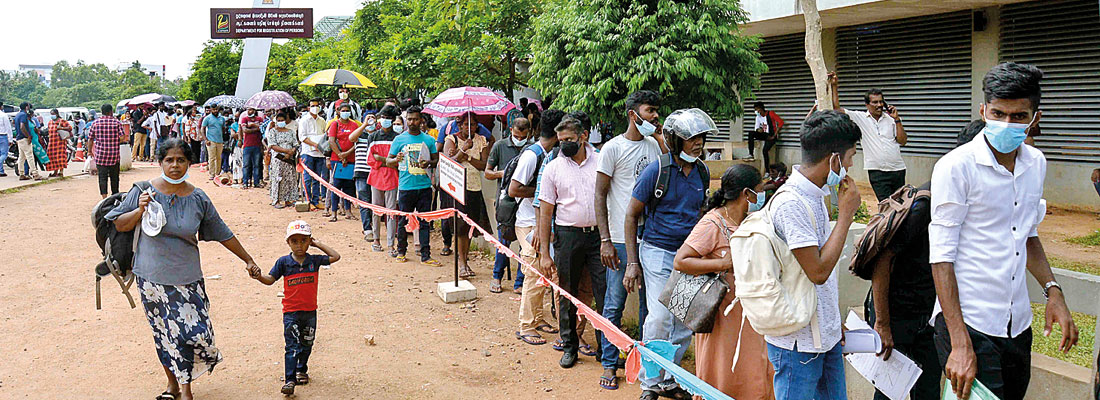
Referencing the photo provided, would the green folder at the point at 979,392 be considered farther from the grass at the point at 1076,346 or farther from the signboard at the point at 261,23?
the signboard at the point at 261,23

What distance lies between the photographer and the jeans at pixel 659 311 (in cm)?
513

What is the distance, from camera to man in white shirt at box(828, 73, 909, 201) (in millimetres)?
8734

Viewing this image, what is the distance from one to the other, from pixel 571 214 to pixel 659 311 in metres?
1.06

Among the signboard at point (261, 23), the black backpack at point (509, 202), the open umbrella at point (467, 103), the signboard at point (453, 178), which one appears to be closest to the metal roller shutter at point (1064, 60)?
the open umbrella at point (467, 103)

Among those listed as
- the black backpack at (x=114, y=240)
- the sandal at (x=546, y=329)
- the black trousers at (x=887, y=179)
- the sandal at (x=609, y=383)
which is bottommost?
A: the sandal at (x=609, y=383)

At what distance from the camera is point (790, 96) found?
664 inches

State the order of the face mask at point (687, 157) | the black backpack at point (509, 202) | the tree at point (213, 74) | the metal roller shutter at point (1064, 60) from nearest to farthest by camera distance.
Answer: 1. the face mask at point (687, 157)
2. the black backpack at point (509, 202)
3. the metal roller shutter at point (1064, 60)
4. the tree at point (213, 74)

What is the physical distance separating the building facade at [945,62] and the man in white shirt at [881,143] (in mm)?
3782

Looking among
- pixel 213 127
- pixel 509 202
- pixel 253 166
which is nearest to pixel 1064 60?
pixel 509 202

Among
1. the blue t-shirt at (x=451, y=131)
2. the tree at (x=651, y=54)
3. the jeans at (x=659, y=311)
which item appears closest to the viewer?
the jeans at (x=659, y=311)

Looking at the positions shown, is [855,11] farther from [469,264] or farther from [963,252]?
[963,252]

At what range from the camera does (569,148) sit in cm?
584

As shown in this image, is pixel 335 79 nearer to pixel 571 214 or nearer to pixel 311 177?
pixel 311 177

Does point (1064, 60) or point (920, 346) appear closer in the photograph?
point (920, 346)
